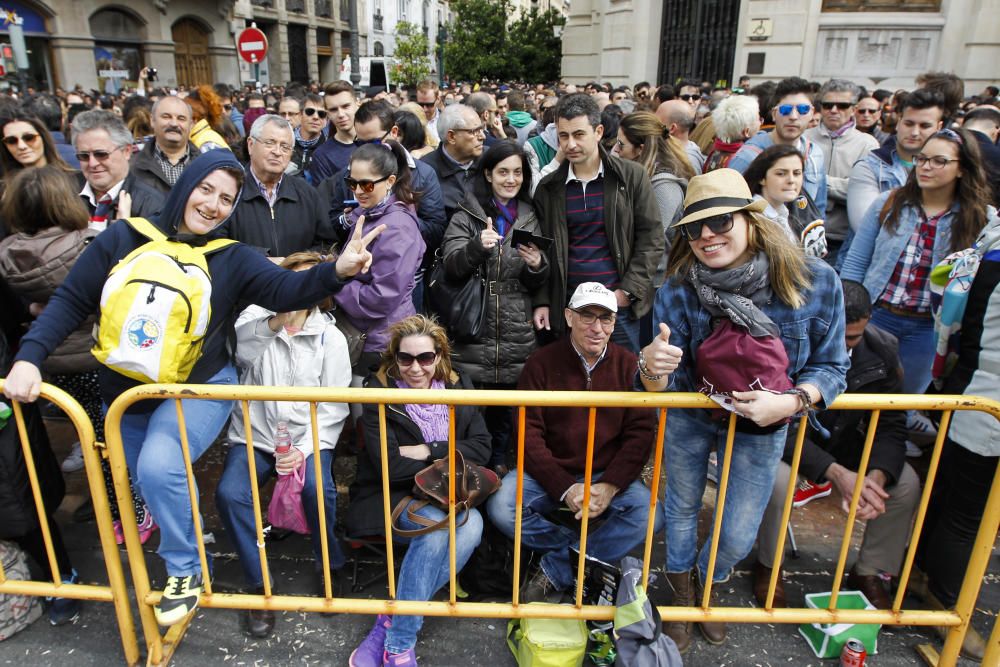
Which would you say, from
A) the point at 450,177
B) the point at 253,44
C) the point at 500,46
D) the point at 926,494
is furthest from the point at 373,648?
the point at 500,46

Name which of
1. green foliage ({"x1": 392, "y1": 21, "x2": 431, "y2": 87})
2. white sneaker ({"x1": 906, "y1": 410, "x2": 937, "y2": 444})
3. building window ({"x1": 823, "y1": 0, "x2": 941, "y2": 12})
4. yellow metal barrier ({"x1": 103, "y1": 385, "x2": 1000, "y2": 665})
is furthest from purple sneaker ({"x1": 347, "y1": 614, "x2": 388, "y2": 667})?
building window ({"x1": 823, "y1": 0, "x2": 941, "y2": 12})

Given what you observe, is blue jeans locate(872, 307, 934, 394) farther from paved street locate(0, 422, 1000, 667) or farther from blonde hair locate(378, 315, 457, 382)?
blonde hair locate(378, 315, 457, 382)

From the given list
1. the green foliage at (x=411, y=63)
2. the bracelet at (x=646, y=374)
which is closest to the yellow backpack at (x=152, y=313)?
the bracelet at (x=646, y=374)

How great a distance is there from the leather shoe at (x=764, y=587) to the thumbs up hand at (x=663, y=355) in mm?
1344

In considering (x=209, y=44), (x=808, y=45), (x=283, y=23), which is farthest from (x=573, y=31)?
(x=283, y=23)

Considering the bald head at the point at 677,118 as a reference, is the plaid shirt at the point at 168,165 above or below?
below

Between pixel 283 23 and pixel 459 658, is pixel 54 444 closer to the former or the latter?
pixel 459 658

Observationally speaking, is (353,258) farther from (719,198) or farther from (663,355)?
(719,198)

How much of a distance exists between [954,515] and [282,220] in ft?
12.5

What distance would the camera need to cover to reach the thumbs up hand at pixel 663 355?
2.52 meters

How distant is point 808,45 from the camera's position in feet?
58.0

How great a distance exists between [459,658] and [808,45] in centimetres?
1924

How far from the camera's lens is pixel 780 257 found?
259cm

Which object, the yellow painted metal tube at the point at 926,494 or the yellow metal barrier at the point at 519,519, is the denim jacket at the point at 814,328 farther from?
the yellow painted metal tube at the point at 926,494
